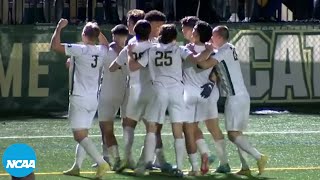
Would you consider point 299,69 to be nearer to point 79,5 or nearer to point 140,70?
point 79,5

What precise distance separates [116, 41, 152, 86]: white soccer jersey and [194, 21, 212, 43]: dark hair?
492 millimetres

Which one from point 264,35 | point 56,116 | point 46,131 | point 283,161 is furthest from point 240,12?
point 283,161

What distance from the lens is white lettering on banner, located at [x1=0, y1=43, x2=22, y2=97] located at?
15.1m

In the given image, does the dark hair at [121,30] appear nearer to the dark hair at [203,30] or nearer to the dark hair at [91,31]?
the dark hair at [91,31]

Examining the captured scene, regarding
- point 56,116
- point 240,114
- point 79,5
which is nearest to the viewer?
point 240,114

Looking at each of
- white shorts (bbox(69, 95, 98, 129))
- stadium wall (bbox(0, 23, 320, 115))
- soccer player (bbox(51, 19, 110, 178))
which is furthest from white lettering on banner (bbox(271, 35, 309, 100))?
white shorts (bbox(69, 95, 98, 129))

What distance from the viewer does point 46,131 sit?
508 inches

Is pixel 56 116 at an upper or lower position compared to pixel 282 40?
lower

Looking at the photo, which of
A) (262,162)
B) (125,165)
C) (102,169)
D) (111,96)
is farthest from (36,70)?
(262,162)

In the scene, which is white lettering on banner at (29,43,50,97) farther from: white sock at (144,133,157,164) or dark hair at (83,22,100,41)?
white sock at (144,133,157,164)

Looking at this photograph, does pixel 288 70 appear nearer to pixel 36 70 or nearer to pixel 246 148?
pixel 36 70

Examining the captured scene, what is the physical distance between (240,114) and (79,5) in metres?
7.87

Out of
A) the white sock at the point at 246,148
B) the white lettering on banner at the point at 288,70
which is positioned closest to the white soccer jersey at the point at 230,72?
the white sock at the point at 246,148

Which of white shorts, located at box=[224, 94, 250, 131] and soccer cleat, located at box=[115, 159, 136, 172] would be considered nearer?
white shorts, located at box=[224, 94, 250, 131]
